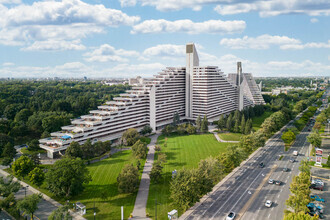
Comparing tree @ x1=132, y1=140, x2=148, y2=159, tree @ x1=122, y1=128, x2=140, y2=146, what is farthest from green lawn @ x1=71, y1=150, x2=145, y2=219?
tree @ x1=122, y1=128, x2=140, y2=146

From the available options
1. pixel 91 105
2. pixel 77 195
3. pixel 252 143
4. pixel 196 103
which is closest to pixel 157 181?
pixel 77 195

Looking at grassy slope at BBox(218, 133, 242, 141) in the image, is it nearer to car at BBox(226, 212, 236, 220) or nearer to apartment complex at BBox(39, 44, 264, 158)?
apartment complex at BBox(39, 44, 264, 158)

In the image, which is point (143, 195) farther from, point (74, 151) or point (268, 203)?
point (74, 151)

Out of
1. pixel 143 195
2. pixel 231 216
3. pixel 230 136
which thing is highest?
pixel 230 136

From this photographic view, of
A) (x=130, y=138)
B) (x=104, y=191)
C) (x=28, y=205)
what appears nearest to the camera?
(x=28, y=205)

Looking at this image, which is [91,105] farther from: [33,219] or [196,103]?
[33,219]

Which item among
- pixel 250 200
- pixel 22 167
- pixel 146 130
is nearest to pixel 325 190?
pixel 250 200

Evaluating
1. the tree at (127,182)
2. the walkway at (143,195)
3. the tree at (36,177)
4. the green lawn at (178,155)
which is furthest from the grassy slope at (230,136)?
the tree at (36,177)

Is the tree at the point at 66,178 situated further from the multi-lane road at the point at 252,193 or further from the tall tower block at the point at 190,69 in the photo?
the tall tower block at the point at 190,69
